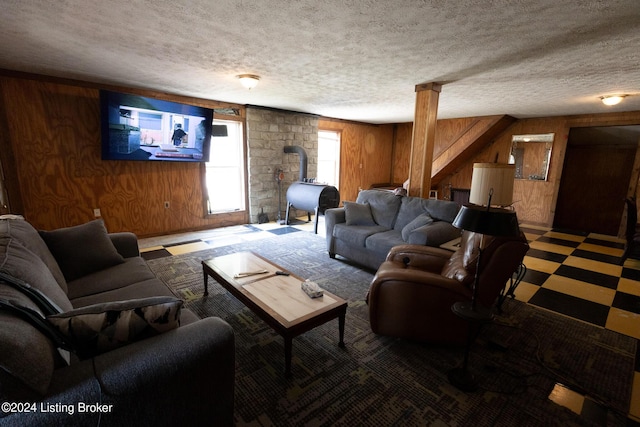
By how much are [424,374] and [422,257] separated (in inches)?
36.4

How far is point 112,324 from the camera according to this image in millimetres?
1054

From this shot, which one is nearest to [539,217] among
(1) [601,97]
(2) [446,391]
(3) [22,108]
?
(1) [601,97]

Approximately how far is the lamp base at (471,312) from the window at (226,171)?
453cm

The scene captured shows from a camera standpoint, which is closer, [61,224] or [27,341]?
[27,341]

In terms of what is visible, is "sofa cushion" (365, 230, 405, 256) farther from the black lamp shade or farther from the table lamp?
the black lamp shade

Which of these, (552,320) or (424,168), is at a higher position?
(424,168)

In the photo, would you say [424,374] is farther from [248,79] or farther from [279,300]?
[248,79]

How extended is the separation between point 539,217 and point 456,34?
5540mm

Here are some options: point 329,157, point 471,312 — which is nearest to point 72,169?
point 471,312

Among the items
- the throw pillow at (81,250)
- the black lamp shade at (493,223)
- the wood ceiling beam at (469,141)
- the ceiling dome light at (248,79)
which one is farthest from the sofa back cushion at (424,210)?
the wood ceiling beam at (469,141)

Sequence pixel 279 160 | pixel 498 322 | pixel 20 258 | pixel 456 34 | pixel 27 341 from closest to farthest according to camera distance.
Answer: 1. pixel 27 341
2. pixel 20 258
3. pixel 456 34
4. pixel 498 322
5. pixel 279 160

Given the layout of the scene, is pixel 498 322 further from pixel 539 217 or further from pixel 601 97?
pixel 539 217

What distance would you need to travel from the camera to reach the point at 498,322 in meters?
2.36

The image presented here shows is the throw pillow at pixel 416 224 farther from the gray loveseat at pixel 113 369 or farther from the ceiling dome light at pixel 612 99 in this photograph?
the ceiling dome light at pixel 612 99
